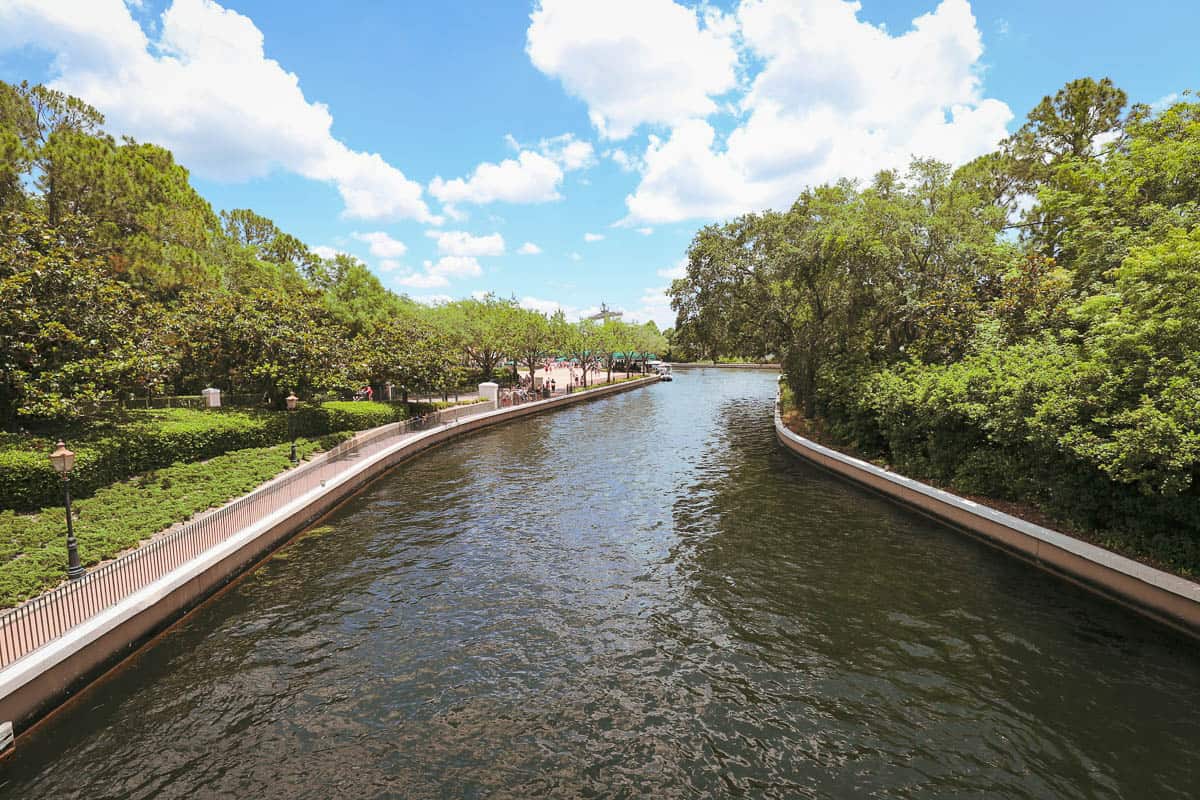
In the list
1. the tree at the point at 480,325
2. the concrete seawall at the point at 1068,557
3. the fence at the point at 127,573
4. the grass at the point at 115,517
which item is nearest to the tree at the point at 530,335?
the tree at the point at 480,325

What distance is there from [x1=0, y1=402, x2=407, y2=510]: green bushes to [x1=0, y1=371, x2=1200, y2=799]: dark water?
6242 millimetres

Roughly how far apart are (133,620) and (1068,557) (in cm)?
1854

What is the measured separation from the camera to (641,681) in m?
8.70

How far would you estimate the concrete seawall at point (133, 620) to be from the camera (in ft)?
24.2

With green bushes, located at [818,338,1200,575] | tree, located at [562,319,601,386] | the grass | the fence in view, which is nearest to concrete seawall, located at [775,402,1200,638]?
green bushes, located at [818,338,1200,575]

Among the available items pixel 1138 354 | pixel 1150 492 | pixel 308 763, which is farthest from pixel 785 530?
pixel 308 763

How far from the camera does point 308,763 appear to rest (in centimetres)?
697

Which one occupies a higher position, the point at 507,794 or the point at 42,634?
the point at 42,634

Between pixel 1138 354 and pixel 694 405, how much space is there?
3790 cm

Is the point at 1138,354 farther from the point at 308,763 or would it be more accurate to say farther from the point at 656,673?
the point at 308,763

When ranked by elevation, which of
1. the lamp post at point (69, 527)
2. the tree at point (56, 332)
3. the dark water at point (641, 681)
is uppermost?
the tree at point (56, 332)

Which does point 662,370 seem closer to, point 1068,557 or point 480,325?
point 480,325

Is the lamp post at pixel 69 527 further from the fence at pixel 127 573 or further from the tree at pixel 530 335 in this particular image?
the tree at pixel 530 335

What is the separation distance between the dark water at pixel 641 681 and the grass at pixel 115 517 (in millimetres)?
2541
